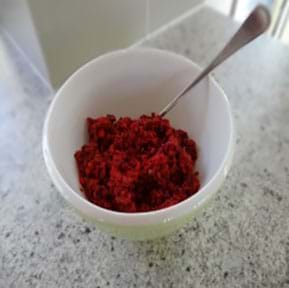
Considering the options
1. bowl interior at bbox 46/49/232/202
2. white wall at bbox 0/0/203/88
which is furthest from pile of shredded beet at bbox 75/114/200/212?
white wall at bbox 0/0/203/88

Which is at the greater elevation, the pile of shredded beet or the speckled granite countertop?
the pile of shredded beet

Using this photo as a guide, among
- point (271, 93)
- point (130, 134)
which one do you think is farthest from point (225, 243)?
point (271, 93)

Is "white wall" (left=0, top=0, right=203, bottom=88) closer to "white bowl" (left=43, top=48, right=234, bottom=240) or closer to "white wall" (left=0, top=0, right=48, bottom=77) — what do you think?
"white wall" (left=0, top=0, right=48, bottom=77)

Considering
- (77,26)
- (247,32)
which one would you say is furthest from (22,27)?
(247,32)

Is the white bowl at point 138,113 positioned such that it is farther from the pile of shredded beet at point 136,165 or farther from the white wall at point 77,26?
the white wall at point 77,26

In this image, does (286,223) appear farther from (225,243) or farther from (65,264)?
(65,264)

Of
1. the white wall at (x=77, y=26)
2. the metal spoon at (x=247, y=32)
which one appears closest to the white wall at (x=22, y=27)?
the white wall at (x=77, y=26)
